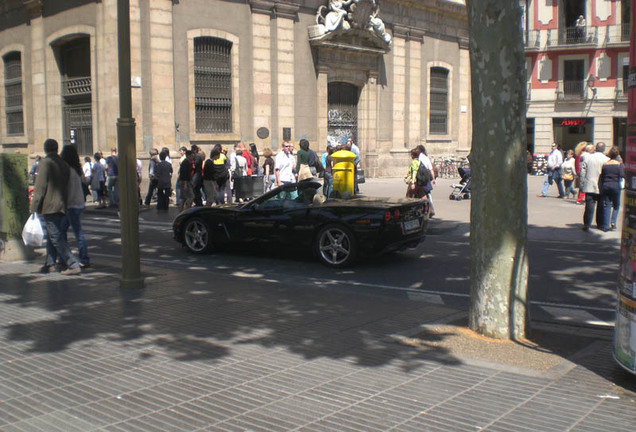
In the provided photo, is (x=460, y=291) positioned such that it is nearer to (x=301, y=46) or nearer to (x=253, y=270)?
(x=253, y=270)

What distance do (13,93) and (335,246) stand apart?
21542mm

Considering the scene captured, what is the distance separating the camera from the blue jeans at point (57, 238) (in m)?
9.45

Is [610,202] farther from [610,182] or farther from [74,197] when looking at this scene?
[74,197]

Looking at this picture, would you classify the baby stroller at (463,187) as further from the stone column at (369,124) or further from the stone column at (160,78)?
the stone column at (160,78)

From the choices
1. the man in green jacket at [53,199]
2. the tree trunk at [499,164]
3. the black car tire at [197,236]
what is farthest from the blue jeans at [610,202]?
the man in green jacket at [53,199]

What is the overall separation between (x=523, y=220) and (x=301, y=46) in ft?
A: 67.5

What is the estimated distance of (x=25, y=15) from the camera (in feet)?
83.0

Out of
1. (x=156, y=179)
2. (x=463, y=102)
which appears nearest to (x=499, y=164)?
(x=156, y=179)

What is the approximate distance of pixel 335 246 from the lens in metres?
10.3

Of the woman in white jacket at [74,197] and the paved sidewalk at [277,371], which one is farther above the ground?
the woman in white jacket at [74,197]

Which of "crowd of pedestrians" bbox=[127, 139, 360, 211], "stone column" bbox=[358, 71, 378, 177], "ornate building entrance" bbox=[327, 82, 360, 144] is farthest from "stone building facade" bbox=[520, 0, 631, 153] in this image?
"crowd of pedestrians" bbox=[127, 139, 360, 211]

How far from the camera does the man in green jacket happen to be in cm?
927

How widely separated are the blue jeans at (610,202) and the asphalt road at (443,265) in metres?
0.42

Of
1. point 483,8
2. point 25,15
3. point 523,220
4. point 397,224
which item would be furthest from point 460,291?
point 25,15
